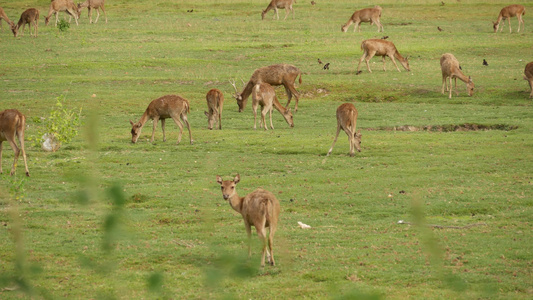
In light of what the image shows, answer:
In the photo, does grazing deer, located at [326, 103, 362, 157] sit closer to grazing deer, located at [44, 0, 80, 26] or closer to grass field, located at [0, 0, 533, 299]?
grass field, located at [0, 0, 533, 299]

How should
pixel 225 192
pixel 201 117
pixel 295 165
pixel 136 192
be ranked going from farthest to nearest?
pixel 201 117 → pixel 295 165 → pixel 136 192 → pixel 225 192

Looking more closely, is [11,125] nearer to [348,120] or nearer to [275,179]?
[275,179]

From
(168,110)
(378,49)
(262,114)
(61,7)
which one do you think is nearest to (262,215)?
(168,110)

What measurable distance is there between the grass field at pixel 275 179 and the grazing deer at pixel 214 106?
435 millimetres

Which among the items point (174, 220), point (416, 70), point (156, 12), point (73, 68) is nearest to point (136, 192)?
point (174, 220)

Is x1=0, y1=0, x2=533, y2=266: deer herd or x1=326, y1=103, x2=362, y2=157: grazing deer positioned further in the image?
x1=326, y1=103, x2=362, y2=157: grazing deer

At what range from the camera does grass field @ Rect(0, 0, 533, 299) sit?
8.24 meters

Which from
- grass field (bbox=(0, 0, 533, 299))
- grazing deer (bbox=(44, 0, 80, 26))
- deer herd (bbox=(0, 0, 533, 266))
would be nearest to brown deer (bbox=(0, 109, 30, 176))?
deer herd (bbox=(0, 0, 533, 266))

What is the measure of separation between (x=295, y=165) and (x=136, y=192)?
408 centimetres

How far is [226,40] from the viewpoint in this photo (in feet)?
128

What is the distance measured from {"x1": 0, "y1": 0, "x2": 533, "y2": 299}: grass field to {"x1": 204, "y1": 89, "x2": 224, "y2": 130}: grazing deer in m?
0.44

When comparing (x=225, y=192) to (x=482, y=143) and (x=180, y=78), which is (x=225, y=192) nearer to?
(x=482, y=143)

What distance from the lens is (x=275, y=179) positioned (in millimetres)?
15008

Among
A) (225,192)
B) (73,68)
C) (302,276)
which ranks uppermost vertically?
(73,68)
